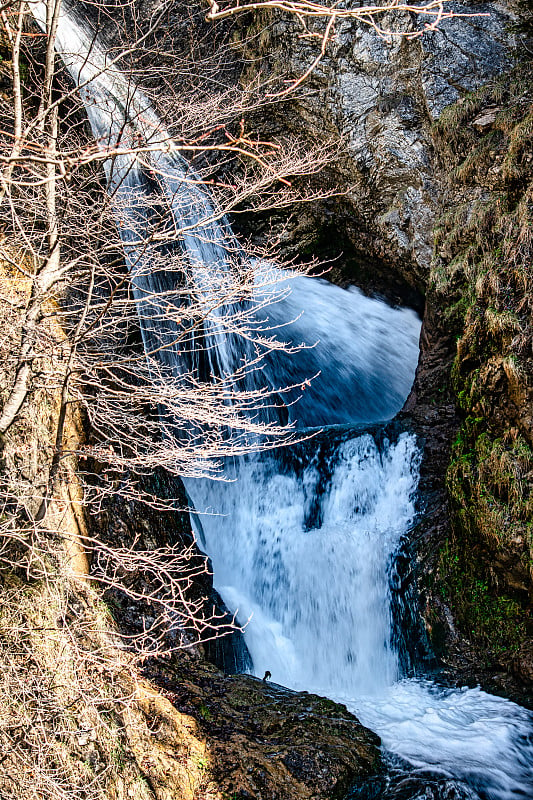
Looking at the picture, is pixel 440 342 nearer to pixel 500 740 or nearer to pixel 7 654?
pixel 500 740

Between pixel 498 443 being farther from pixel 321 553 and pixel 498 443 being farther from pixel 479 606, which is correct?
pixel 321 553

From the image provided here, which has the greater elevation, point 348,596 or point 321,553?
point 321,553

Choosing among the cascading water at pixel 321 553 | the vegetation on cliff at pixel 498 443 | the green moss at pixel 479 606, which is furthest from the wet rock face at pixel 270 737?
the vegetation on cliff at pixel 498 443

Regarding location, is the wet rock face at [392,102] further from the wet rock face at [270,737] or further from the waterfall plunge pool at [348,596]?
the wet rock face at [270,737]

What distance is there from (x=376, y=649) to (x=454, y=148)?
6856 mm

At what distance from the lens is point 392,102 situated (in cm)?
909

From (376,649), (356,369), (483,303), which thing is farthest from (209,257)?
(376,649)

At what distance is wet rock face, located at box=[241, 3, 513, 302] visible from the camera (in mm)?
8547

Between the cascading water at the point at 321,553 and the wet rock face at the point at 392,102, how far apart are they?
2.47 m

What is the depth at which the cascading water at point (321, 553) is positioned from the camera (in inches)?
184

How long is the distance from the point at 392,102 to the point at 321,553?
22.9 ft

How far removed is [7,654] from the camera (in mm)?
3258

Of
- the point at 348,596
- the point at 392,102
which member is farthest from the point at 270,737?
the point at 392,102

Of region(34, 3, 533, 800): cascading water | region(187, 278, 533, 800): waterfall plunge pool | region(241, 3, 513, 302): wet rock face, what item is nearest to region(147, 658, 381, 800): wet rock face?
region(187, 278, 533, 800): waterfall plunge pool
